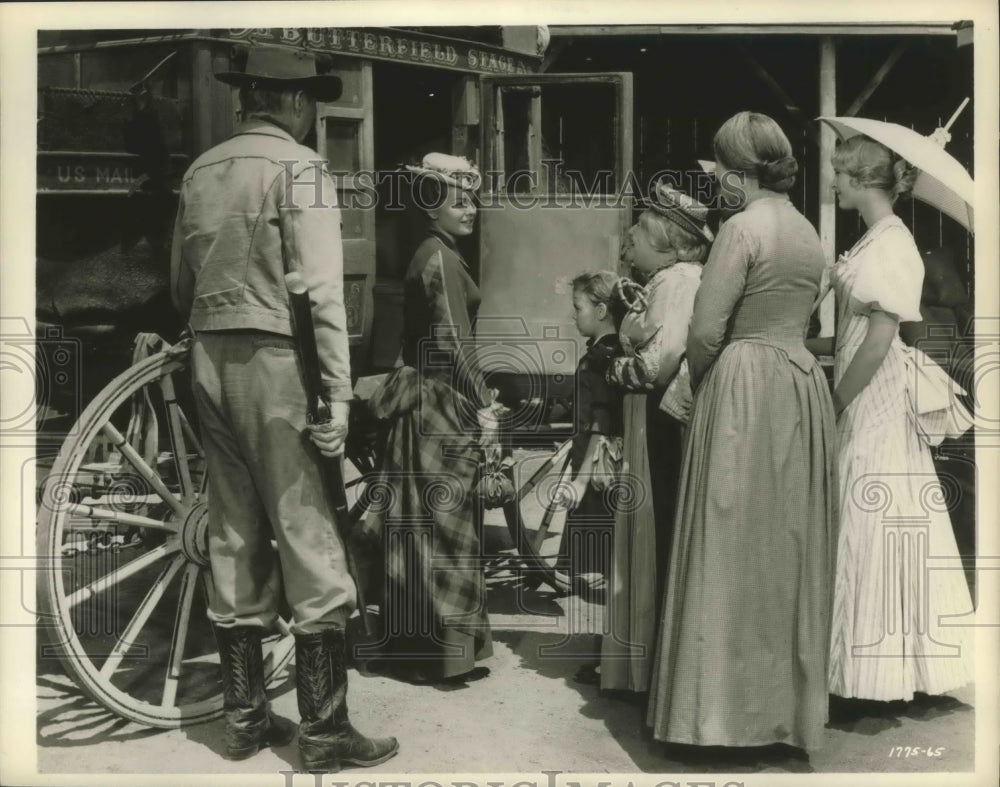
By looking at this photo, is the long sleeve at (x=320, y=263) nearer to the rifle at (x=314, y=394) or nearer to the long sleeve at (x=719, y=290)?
the rifle at (x=314, y=394)

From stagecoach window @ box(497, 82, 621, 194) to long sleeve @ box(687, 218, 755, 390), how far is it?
3.89ft

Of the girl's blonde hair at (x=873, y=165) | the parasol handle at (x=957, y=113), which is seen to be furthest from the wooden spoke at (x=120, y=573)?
the parasol handle at (x=957, y=113)

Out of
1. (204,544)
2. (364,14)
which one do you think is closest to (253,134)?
(364,14)

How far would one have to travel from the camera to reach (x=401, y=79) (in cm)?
430

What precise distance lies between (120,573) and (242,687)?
0.55m

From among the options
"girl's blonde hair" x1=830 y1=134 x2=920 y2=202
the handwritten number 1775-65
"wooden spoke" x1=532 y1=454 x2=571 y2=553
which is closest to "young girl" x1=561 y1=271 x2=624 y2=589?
"wooden spoke" x1=532 y1=454 x2=571 y2=553

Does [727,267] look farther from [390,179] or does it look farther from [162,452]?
[162,452]

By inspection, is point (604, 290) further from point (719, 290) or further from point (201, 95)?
point (201, 95)

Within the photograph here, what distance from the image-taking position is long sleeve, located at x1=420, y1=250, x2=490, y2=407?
4.04 meters

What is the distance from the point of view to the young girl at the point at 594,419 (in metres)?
4.07

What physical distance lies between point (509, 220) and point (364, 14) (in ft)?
3.17

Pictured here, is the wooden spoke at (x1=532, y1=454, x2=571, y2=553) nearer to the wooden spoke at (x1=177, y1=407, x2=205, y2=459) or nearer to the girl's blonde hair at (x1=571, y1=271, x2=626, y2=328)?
the girl's blonde hair at (x1=571, y1=271, x2=626, y2=328)

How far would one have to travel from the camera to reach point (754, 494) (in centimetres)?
341

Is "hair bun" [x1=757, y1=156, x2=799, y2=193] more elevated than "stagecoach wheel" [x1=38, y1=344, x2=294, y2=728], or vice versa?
"hair bun" [x1=757, y1=156, x2=799, y2=193]
